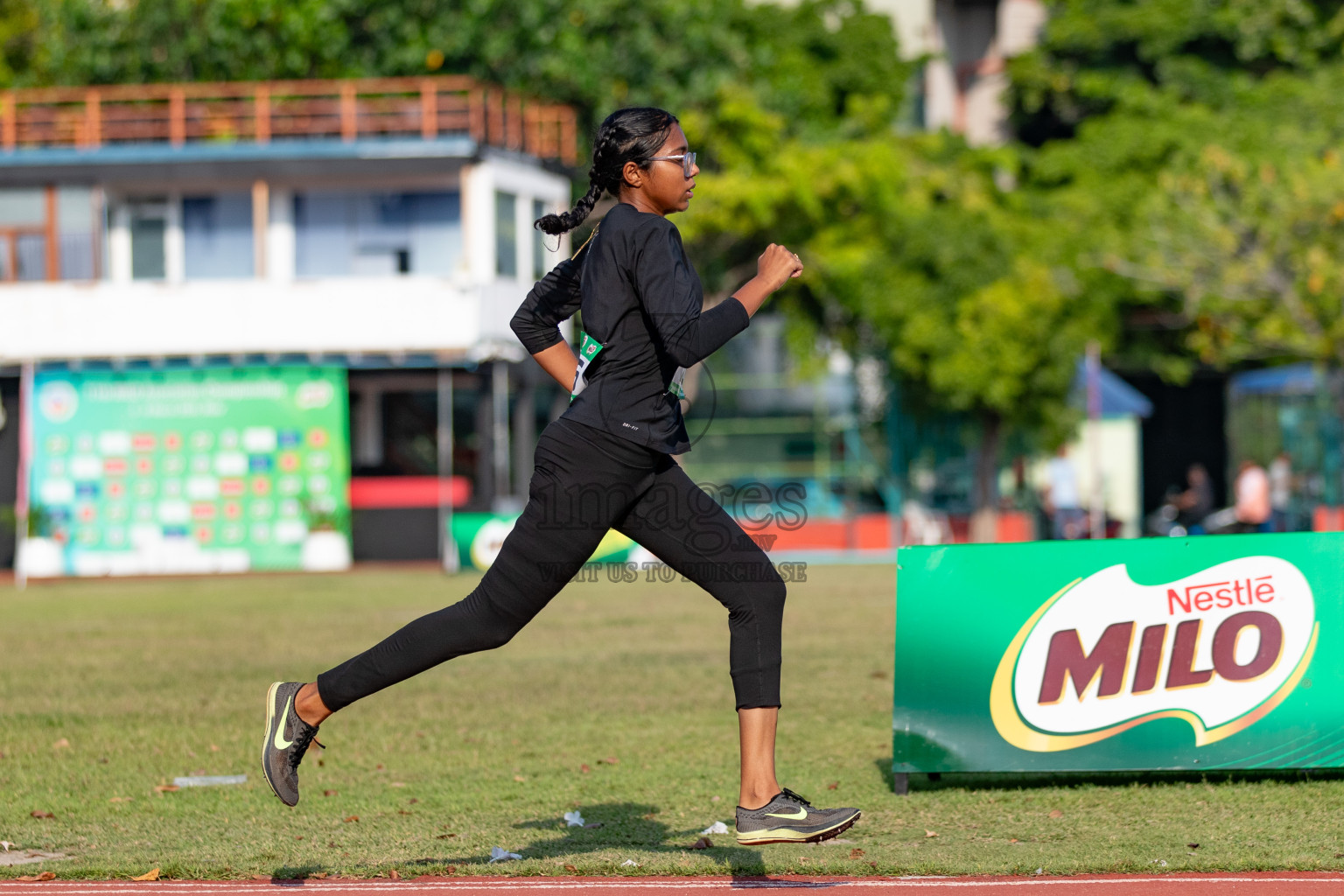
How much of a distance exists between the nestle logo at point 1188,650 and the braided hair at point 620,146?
2781 mm

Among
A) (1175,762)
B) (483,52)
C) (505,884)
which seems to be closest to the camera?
(505,884)

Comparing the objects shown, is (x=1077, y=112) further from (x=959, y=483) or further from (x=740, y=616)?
(x=740, y=616)

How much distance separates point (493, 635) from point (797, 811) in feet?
3.31

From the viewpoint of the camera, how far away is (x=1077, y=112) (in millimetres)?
40281

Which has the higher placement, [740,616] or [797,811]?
[740,616]

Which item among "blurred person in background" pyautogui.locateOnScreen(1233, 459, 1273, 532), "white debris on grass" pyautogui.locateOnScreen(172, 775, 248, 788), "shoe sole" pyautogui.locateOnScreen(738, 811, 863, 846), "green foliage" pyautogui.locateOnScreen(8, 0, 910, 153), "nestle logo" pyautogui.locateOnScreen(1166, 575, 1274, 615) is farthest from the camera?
"green foliage" pyautogui.locateOnScreen(8, 0, 910, 153)

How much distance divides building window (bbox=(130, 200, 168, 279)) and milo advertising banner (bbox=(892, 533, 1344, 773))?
25413 millimetres

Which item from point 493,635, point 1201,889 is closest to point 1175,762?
point 1201,889

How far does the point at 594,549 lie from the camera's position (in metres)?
4.92

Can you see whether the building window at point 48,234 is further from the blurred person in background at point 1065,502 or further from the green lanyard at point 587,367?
the green lanyard at point 587,367

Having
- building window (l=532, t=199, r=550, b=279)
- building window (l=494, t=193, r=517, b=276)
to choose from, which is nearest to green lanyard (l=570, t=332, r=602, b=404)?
building window (l=494, t=193, r=517, b=276)

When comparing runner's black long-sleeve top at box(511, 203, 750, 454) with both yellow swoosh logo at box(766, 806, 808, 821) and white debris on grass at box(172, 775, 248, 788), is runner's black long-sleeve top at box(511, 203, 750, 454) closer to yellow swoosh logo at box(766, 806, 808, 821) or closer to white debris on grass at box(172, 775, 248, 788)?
yellow swoosh logo at box(766, 806, 808, 821)

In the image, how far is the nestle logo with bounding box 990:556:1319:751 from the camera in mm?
6648

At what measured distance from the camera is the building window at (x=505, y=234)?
29.0 metres
